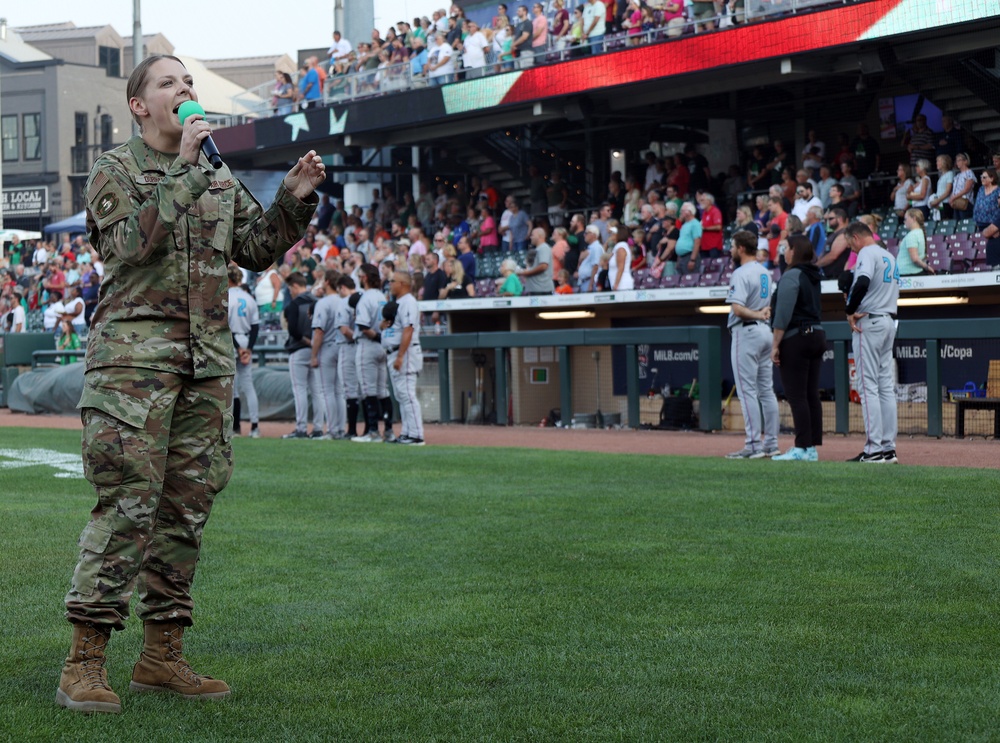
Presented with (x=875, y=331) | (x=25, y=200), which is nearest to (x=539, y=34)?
(x=875, y=331)

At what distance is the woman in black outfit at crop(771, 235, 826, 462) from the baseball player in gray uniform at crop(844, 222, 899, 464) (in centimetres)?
48

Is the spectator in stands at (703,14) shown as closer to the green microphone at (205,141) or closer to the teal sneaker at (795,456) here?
the teal sneaker at (795,456)

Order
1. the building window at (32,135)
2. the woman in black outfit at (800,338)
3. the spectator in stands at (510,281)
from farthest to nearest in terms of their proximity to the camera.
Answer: the building window at (32,135) < the spectator in stands at (510,281) < the woman in black outfit at (800,338)

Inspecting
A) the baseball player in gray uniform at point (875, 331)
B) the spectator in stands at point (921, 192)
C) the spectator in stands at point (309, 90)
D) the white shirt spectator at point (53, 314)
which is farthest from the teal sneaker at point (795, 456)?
the spectator in stands at point (309, 90)

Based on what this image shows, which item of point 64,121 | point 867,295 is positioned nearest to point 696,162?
point 867,295

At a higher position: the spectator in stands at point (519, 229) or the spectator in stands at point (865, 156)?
the spectator in stands at point (865, 156)

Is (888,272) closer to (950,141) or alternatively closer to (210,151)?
(210,151)

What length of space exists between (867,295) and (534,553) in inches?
213

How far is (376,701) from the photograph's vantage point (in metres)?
4.07

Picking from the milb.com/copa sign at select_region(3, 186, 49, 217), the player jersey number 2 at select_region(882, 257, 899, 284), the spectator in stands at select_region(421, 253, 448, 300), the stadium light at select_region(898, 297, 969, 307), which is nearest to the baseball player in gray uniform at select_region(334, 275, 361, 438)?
the spectator in stands at select_region(421, 253, 448, 300)

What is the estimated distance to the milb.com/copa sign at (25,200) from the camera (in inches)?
2170

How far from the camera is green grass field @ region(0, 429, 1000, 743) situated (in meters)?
3.86

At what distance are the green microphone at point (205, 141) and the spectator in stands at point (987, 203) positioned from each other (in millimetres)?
14126

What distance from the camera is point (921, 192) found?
699 inches
